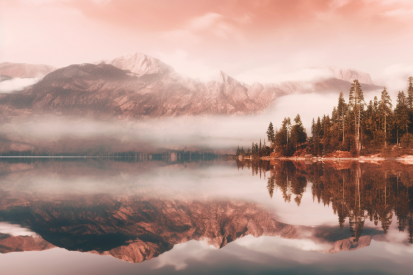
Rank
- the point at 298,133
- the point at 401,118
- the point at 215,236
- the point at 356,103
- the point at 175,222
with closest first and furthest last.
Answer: the point at 215,236, the point at 175,222, the point at 401,118, the point at 356,103, the point at 298,133

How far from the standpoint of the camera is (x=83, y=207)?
2023 cm

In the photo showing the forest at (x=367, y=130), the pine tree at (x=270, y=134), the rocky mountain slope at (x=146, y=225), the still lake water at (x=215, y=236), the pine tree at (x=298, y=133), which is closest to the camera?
the still lake water at (x=215, y=236)

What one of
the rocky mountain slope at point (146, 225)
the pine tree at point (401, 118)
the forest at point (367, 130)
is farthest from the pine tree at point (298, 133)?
the rocky mountain slope at point (146, 225)

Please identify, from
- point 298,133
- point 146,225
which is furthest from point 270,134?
point 146,225

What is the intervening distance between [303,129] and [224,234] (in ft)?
477

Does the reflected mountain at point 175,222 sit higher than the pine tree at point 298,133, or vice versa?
the pine tree at point 298,133

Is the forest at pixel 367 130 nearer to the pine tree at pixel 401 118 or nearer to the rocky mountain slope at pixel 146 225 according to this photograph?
the pine tree at pixel 401 118

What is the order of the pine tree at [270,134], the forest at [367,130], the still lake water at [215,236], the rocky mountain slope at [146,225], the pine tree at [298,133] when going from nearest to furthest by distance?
the still lake water at [215,236]
the rocky mountain slope at [146,225]
the forest at [367,130]
the pine tree at [298,133]
the pine tree at [270,134]

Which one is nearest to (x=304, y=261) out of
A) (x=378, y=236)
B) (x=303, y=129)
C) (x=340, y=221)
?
(x=378, y=236)

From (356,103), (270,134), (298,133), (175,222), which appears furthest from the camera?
(270,134)

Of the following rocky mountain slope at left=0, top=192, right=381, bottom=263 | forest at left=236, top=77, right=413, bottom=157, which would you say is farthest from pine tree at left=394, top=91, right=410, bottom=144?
rocky mountain slope at left=0, top=192, right=381, bottom=263

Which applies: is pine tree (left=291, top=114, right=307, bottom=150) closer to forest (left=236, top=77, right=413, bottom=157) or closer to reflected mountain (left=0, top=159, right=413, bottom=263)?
forest (left=236, top=77, right=413, bottom=157)

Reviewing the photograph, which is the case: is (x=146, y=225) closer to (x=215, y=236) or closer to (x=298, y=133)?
(x=215, y=236)

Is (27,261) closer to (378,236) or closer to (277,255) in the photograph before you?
(277,255)
